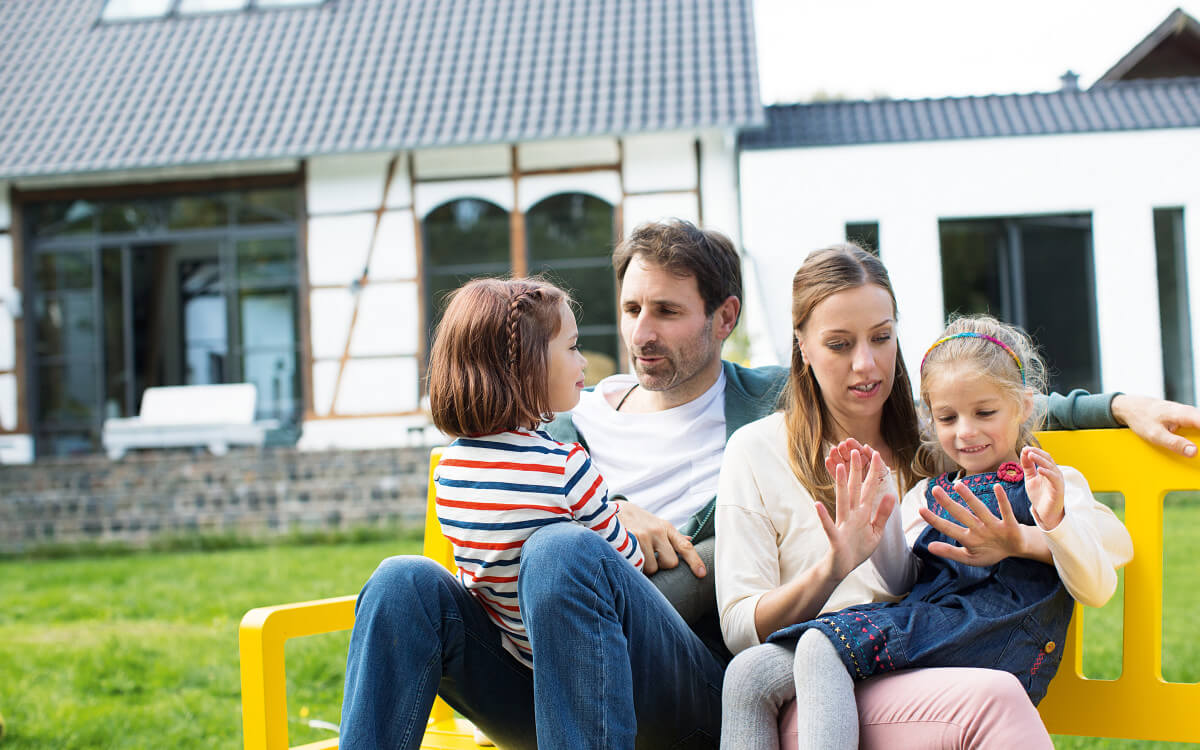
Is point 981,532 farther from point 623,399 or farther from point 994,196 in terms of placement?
point 994,196

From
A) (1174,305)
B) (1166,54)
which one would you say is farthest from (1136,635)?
(1166,54)

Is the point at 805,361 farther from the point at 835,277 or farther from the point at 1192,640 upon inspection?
the point at 1192,640

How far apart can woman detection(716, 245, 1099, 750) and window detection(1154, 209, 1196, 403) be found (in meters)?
9.43

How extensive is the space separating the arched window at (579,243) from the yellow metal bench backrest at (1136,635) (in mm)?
8559

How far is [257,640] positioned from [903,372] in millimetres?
1314

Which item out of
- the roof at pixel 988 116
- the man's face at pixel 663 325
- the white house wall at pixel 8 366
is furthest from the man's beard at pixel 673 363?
the white house wall at pixel 8 366

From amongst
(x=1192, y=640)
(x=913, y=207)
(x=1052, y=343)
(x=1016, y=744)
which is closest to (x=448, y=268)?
(x=913, y=207)

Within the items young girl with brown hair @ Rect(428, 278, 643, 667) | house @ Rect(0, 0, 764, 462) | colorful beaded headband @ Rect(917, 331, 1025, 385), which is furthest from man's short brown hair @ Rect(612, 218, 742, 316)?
house @ Rect(0, 0, 764, 462)

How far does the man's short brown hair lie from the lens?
8.21 ft

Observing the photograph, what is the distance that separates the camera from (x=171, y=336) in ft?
43.5

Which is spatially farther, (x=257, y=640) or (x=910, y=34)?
(x=910, y=34)

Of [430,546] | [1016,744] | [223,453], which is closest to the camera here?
[1016,744]

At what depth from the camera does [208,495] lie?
900cm

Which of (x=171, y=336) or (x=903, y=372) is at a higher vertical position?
(x=171, y=336)
